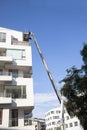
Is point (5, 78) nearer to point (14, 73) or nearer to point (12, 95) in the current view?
point (12, 95)

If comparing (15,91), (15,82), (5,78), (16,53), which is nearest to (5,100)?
(15,91)

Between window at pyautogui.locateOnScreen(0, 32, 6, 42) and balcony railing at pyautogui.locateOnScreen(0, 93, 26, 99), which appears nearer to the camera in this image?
balcony railing at pyautogui.locateOnScreen(0, 93, 26, 99)

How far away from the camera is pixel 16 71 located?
1501 inches

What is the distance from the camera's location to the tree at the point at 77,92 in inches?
933

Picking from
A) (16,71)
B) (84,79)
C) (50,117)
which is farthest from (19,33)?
(50,117)

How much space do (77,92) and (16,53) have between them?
17.2 metres

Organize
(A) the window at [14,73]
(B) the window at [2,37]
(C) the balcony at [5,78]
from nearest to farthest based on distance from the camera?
(C) the balcony at [5,78]
(A) the window at [14,73]
(B) the window at [2,37]

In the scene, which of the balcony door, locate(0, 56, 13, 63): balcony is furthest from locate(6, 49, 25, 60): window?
the balcony door

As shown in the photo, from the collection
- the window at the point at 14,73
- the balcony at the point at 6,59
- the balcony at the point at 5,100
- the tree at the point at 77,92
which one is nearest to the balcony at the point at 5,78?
the window at the point at 14,73

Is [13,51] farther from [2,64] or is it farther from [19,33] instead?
[19,33]

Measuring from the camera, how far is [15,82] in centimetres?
3578

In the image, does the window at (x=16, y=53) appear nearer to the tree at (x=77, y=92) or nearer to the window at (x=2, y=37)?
the window at (x=2, y=37)

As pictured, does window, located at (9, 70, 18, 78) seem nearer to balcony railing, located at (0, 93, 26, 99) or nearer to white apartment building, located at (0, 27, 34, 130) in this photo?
white apartment building, located at (0, 27, 34, 130)

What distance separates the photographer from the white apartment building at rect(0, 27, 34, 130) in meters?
32.8
